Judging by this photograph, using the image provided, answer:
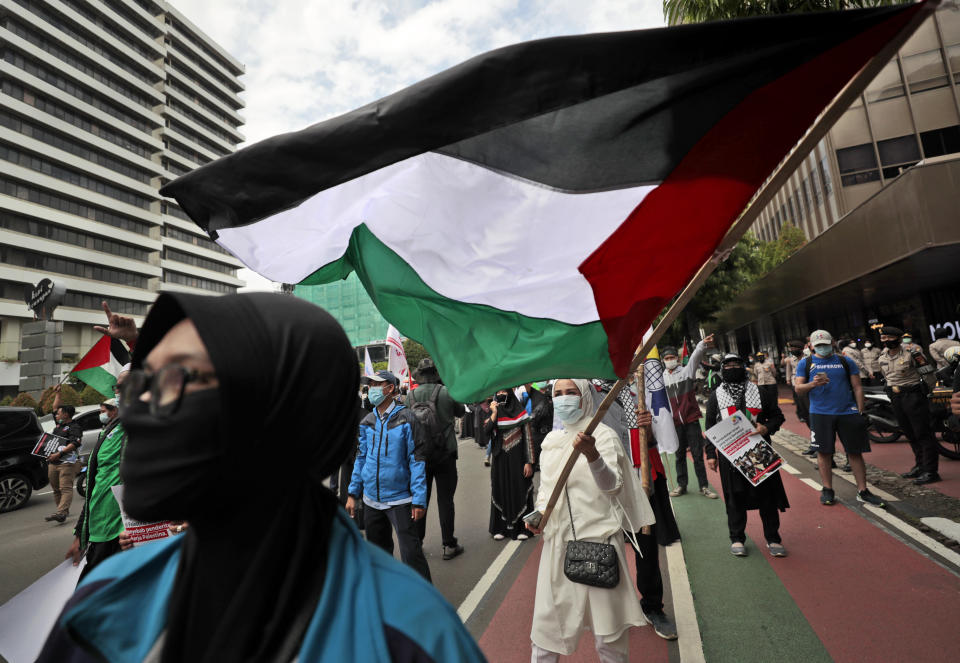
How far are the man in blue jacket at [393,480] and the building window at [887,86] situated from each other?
2972cm

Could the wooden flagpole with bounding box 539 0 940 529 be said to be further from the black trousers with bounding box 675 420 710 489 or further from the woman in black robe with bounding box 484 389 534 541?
the black trousers with bounding box 675 420 710 489

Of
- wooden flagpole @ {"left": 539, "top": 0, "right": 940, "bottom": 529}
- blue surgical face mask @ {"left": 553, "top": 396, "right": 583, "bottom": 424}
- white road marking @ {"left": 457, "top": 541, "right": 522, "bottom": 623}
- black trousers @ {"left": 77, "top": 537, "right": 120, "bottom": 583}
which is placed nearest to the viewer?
wooden flagpole @ {"left": 539, "top": 0, "right": 940, "bottom": 529}

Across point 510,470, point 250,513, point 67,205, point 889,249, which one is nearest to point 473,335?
point 250,513

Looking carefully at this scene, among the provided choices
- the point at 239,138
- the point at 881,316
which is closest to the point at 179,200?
the point at 881,316

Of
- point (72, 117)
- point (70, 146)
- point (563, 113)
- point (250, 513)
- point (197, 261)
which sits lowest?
point (250, 513)

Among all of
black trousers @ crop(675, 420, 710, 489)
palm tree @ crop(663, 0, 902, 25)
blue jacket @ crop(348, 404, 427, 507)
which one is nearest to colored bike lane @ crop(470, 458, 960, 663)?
blue jacket @ crop(348, 404, 427, 507)

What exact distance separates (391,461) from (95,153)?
217ft

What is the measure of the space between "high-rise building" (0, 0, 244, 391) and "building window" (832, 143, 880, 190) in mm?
47050

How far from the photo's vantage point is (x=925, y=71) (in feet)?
79.4

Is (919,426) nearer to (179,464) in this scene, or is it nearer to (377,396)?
(377,396)

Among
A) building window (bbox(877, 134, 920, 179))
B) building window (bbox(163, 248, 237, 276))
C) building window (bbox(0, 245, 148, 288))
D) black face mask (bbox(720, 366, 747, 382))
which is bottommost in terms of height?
black face mask (bbox(720, 366, 747, 382))

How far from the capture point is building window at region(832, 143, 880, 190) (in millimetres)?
26312

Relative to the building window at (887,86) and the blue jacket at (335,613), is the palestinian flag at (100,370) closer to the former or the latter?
the blue jacket at (335,613)

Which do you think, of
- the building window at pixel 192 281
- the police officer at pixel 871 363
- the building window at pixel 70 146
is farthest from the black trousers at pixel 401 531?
the building window at pixel 192 281
